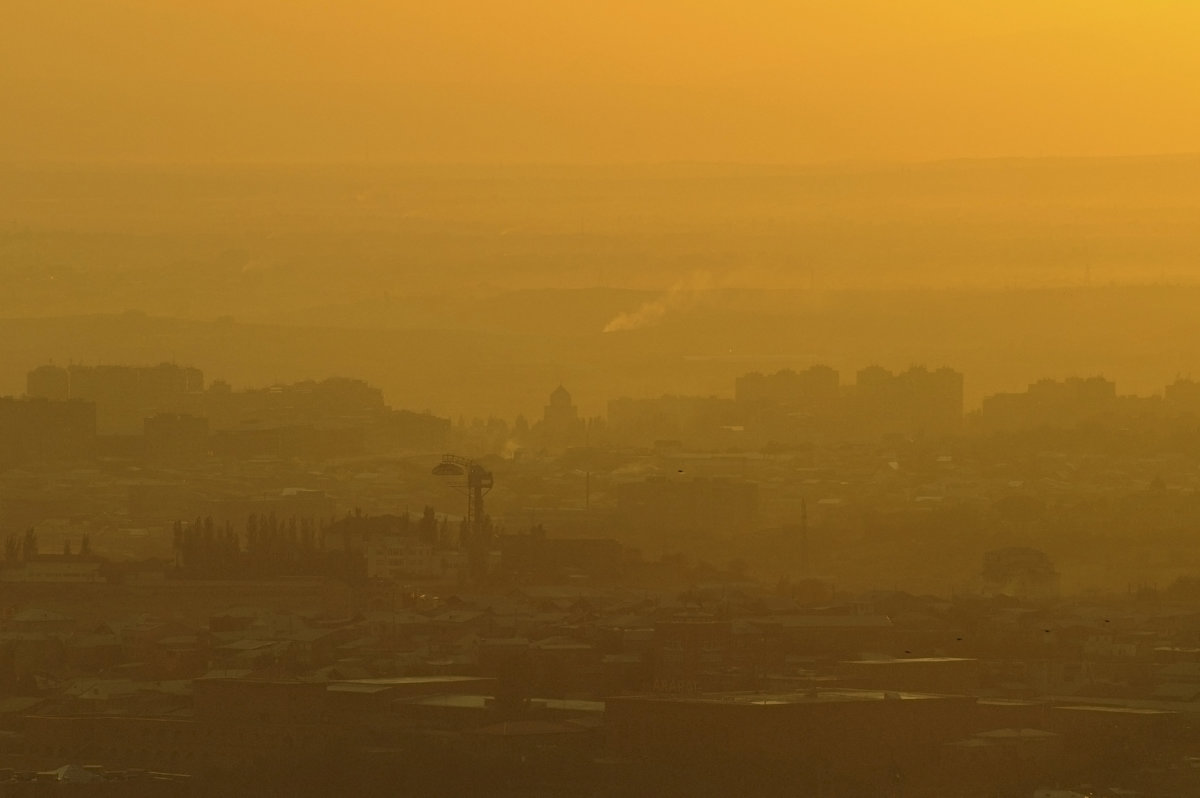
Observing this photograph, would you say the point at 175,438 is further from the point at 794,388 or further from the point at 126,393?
the point at 794,388

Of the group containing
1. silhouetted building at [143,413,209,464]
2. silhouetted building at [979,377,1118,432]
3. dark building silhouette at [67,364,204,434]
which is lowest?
silhouetted building at [143,413,209,464]

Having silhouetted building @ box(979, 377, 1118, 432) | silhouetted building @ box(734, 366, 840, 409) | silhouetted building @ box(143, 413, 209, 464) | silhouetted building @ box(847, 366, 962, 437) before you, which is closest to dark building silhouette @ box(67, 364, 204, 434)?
silhouetted building @ box(143, 413, 209, 464)

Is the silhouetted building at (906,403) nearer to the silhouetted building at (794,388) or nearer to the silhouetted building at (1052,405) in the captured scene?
the silhouetted building at (794,388)

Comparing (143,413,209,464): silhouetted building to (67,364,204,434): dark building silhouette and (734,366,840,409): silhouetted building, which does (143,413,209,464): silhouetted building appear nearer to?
(67,364,204,434): dark building silhouette

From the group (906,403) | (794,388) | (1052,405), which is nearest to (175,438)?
(906,403)

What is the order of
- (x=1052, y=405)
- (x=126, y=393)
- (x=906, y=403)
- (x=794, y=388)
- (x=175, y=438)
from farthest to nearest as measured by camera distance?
1. (x=794, y=388)
2. (x=906, y=403)
3. (x=126, y=393)
4. (x=1052, y=405)
5. (x=175, y=438)

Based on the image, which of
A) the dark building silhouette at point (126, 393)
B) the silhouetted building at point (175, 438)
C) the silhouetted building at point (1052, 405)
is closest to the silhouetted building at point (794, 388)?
the silhouetted building at point (1052, 405)

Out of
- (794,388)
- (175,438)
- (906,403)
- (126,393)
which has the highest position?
(794,388)

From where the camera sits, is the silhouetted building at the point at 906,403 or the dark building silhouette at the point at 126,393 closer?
the dark building silhouette at the point at 126,393

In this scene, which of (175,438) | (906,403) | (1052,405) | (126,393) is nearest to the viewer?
(175,438)

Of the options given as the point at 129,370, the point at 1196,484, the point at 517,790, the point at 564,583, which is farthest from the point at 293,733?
the point at 129,370

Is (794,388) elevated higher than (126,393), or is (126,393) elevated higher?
(794,388)

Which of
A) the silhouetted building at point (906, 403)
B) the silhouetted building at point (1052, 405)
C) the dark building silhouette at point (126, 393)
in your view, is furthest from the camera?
the silhouetted building at point (906, 403)
